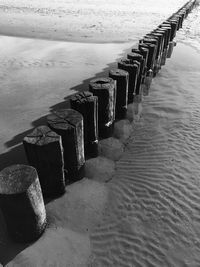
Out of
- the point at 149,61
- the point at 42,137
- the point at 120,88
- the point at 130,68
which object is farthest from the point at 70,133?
the point at 149,61

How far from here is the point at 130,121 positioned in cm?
593

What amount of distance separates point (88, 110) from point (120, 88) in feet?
4.40

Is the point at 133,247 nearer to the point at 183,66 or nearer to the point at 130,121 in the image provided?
the point at 130,121

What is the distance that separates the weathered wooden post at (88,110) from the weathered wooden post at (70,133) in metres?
0.33

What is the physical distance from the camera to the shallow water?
328 cm

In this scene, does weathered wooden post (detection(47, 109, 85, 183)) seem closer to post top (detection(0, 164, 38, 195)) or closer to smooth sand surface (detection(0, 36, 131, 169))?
post top (detection(0, 164, 38, 195))

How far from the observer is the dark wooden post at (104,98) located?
4.41 meters

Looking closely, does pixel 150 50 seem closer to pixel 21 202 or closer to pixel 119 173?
pixel 119 173

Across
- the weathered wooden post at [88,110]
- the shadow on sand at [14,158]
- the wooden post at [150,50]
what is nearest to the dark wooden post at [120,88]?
the weathered wooden post at [88,110]

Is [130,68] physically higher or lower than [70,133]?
higher

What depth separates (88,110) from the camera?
13.3 feet

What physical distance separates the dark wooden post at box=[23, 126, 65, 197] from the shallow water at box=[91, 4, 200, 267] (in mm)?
925

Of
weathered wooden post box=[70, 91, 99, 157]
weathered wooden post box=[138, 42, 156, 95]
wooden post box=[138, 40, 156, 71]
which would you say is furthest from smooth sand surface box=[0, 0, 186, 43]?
weathered wooden post box=[70, 91, 99, 157]

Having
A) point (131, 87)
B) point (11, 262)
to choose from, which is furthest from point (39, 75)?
point (11, 262)
